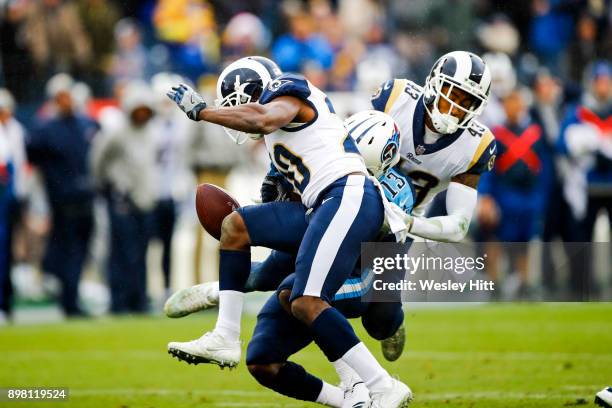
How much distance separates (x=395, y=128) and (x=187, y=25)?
28.9 feet

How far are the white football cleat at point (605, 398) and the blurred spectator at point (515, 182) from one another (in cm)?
520

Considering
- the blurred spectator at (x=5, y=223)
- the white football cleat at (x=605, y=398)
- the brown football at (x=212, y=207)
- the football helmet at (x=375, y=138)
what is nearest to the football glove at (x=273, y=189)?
the brown football at (x=212, y=207)

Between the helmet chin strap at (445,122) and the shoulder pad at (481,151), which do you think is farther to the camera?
the shoulder pad at (481,151)

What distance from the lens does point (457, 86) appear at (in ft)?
21.7

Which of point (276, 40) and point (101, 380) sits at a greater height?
point (276, 40)

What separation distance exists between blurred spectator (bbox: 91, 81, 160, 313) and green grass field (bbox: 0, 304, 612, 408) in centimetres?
49

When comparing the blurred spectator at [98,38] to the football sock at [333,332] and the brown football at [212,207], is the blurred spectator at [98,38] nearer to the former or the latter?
the brown football at [212,207]

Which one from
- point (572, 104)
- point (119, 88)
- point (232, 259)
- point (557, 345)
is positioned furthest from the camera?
point (119, 88)

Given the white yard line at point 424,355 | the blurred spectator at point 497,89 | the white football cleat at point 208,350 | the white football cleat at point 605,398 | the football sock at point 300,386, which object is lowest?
the white yard line at point 424,355

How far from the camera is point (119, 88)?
13555mm

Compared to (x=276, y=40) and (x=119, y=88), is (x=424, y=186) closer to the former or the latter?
(x=119, y=88)

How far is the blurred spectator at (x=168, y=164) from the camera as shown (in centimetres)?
1196

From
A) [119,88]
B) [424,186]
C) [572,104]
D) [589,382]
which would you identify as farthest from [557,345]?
[119,88]

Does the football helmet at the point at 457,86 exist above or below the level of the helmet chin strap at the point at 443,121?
above
